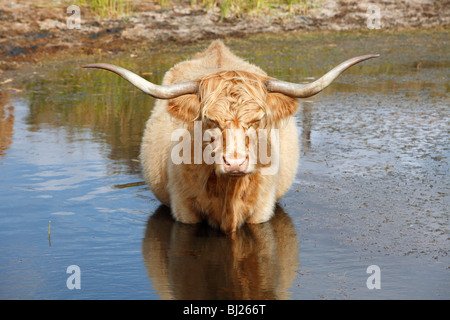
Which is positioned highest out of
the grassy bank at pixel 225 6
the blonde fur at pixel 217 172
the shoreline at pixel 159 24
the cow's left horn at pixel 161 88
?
the grassy bank at pixel 225 6

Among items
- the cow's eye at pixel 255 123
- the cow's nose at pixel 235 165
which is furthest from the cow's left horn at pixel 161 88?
the cow's nose at pixel 235 165

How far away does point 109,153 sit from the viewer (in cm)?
764

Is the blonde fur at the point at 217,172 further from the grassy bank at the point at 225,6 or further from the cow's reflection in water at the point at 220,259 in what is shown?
the grassy bank at the point at 225,6

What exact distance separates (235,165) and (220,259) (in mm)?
674

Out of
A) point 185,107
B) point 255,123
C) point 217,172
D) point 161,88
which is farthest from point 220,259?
point 161,88

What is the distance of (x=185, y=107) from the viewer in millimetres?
5301

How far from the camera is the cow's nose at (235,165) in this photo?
464 centimetres

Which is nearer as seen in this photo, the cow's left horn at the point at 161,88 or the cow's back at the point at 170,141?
the cow's left horn at the point at 161,88

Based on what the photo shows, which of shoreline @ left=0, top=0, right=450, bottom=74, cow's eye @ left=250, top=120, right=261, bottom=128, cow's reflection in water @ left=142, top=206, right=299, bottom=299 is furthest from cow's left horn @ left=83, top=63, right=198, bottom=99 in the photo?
shoreline @ left=0, top=0, right=450, bottom=74

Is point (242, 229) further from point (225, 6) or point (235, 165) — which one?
point (225, 6)

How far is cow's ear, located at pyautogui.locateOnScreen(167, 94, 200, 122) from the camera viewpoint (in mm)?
5270

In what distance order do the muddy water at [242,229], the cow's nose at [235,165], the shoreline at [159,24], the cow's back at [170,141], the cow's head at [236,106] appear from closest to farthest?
1. the muddy water at [242,229]
2. the cow's nose at [235,165]
3. the cow's head at [236,106]
4. the cow's back at [170,141]
5. the shoreline at [159,24]

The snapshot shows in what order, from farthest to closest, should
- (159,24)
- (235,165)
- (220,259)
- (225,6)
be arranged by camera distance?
(225,6)
(159,24)
(220,259)
(235,165)

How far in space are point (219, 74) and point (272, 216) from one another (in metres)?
1.28
